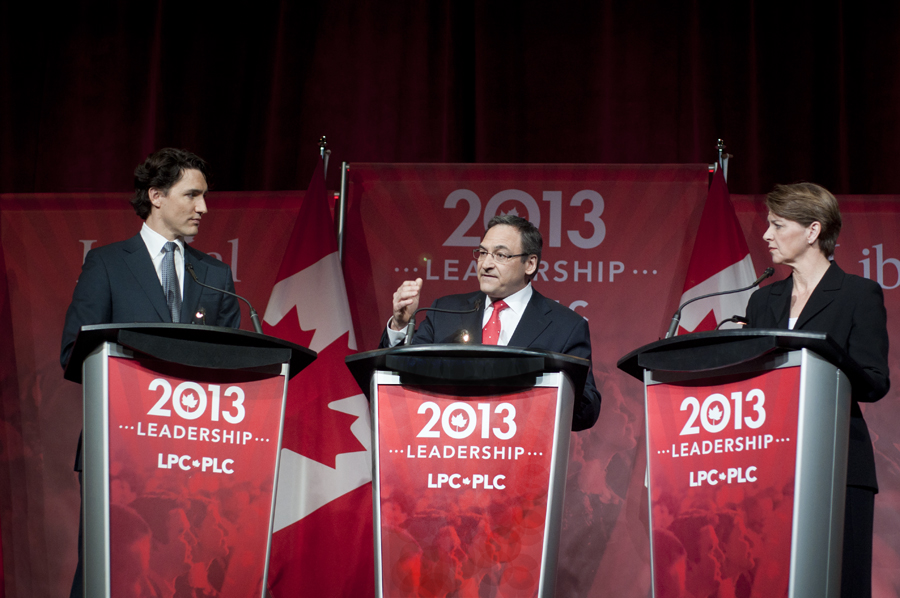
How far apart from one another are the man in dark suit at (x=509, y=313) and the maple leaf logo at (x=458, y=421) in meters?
0.65

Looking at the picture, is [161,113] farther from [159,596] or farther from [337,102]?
[159,596]

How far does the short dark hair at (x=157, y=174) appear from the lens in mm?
2684

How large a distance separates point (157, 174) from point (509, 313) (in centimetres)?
116

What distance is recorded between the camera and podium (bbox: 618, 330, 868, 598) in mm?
1644

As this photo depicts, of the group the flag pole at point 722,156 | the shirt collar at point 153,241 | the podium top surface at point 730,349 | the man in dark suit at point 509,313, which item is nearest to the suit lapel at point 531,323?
the man in dark suit at point 509,313

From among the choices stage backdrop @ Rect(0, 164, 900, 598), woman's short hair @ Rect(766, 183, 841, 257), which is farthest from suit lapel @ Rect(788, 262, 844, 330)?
stage backdrop @ Rect(0, 164, 900, 598)

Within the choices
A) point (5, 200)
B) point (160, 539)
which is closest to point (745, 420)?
point (160, 539)

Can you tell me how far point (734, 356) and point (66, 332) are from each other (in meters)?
1.69

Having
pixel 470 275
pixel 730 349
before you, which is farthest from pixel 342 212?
pixel 730 349

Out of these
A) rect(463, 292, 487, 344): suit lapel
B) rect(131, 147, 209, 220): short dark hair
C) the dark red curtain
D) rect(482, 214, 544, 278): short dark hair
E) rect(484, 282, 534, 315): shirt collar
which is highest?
the dark red curtain

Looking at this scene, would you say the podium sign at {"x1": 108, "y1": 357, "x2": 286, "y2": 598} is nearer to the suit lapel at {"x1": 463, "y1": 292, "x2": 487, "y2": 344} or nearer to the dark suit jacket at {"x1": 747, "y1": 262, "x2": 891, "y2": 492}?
the suit lapel at {"x1": 463, "y1": 292, "x2": 487, "y2": 344}

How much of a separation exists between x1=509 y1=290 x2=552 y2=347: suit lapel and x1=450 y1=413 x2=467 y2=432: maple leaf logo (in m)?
0.73

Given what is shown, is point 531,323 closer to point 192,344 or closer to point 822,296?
point 822,296

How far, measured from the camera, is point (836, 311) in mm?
2174
